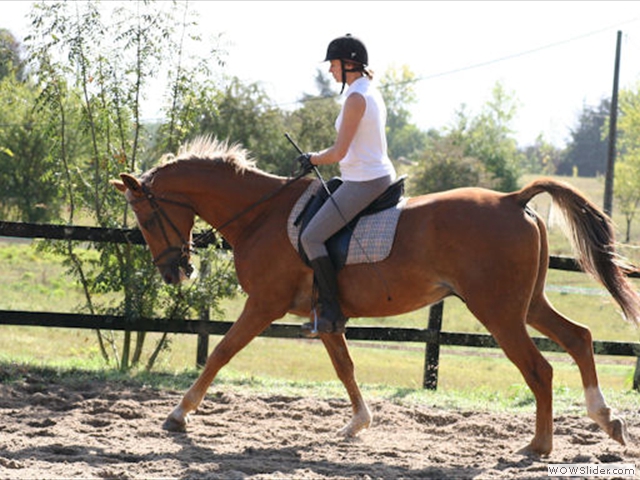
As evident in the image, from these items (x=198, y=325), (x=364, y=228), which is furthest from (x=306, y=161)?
(x=198, y=325)

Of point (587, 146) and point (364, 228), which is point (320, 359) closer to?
point (364, 228)

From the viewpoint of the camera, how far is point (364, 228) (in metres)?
6.37

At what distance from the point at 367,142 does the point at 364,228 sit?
0.65m

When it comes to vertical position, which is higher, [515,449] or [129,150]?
[129,150]

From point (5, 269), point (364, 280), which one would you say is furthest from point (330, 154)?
point (5, 269)

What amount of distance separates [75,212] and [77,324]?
1631 mm

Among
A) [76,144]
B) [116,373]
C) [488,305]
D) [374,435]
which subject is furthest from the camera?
[76,144]

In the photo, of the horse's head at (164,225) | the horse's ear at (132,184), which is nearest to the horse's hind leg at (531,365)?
the horse's head at (164,225)

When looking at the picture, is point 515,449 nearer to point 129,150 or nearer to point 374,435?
point 374,435

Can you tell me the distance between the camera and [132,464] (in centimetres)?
539

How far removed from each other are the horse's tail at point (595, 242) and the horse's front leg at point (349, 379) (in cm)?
202

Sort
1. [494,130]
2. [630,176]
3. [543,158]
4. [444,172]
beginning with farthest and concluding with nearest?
[543,158] → [494,130] → [630,176] → [444,172]

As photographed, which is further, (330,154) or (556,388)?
(556,388)

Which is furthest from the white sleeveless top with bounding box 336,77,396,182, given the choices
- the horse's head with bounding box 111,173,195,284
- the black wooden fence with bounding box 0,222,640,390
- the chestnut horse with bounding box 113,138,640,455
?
the black wooden fence with bounding box 0,222,640,390
